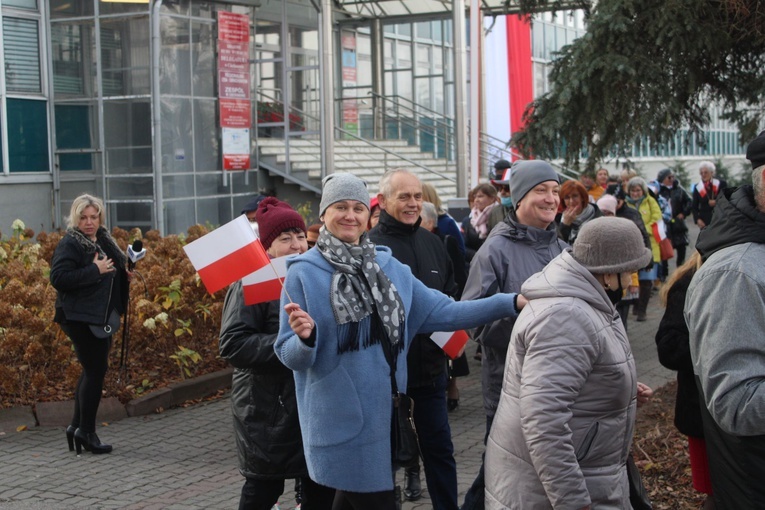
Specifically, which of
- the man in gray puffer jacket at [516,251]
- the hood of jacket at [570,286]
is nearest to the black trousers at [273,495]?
the man in gray puffer jacket at [516,251]

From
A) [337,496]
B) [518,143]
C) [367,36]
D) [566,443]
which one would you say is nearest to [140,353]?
[518,143]

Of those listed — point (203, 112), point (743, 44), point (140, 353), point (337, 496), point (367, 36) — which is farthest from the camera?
point (367, 36)

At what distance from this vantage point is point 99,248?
732cm

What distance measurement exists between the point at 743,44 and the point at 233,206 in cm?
1473

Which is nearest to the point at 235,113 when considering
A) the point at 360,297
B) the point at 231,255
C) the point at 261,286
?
the point at 261,286

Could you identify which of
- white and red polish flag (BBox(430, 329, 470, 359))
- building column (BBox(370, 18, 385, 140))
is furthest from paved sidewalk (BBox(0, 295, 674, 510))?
building column (BBox(370, 18, 385, 140))

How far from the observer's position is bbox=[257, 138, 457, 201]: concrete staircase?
2162 centimetres

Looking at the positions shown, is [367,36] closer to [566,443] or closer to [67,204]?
[67,204]

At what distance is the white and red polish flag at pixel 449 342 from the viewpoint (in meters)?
5.29

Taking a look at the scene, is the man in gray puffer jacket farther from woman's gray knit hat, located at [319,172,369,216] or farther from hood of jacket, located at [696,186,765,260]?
hood of jacket, located at [696,186,765,260]

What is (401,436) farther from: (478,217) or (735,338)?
(478,217)

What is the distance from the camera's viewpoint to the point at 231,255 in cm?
420

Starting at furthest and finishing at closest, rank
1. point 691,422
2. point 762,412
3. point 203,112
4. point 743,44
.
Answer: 1. point 203,112
2. point 743,44
3. point 691,422
4. point 762,412

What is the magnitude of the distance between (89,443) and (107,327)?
881 mm
